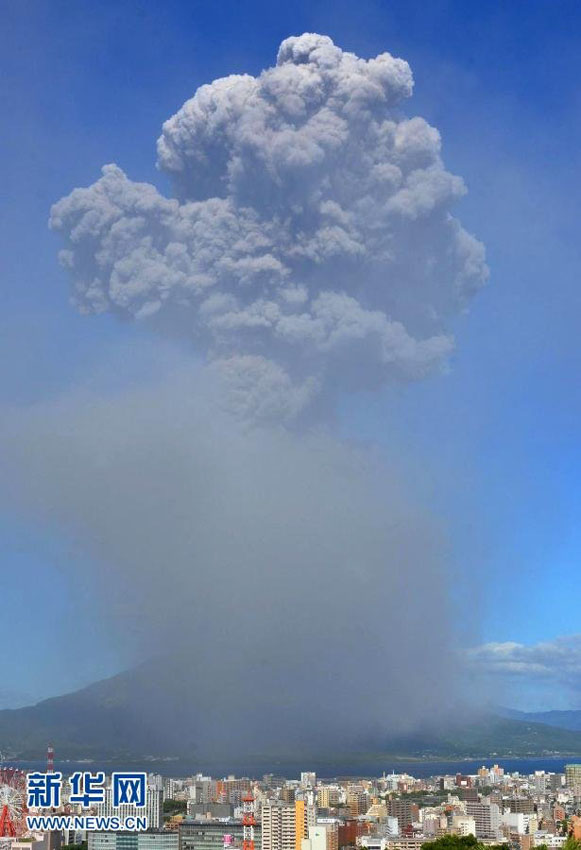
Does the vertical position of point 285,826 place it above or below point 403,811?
above

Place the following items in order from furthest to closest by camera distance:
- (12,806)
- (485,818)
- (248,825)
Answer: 1. (485,818)
2. (248,825)
3. (12,806)

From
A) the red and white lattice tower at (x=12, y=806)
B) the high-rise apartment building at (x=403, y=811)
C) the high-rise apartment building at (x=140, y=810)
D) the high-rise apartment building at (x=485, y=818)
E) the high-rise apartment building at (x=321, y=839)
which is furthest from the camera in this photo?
the high-rise apartment building at (x=403, y=811)

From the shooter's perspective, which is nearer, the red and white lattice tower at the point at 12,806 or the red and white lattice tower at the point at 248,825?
the red and white lattice tower at the point at 12,806

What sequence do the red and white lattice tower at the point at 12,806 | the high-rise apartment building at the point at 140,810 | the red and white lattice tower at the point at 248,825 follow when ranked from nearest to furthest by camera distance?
1. the high-rise apartment building at the point at 140,810
2. the red and white lattice tower at the point at 12,806
3. the red and white lattice tower at the point at 248,825

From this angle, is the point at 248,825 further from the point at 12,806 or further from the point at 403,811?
the point at 403,811

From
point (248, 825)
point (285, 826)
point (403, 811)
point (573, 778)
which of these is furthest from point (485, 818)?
point (573, 778)

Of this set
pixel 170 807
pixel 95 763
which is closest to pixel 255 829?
pixel 170 807

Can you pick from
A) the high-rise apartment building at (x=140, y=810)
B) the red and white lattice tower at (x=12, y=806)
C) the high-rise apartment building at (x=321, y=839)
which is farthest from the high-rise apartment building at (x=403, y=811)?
the red and white lattice tower at (x=12, y=806)

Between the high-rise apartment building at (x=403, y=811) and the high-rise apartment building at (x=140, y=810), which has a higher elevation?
the high-rise apartment building at (x=140, y=810)

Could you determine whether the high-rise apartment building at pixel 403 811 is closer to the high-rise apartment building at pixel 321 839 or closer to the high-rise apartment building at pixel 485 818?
the high-rise apartment building at pixel 485 818

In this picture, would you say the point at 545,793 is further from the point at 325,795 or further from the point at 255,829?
the point at 255,829

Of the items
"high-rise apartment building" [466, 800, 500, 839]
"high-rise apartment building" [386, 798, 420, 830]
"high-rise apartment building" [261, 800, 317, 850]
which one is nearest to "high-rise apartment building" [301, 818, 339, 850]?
"high-rise apartment building" [261, 800, 317, 850]
